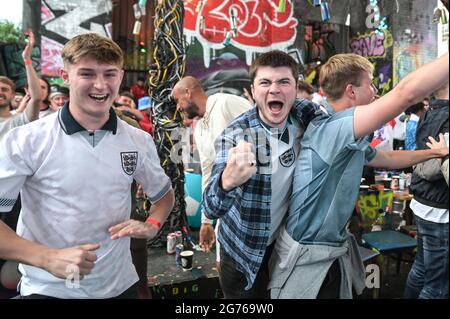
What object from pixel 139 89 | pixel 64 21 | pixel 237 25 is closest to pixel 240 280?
pixel 64 21

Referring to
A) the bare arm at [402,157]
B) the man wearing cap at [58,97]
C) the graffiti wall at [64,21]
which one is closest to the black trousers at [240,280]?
the bare arm at [402,157]

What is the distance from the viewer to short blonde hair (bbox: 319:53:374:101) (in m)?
1.07

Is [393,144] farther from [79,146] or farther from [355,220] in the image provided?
[79,146]

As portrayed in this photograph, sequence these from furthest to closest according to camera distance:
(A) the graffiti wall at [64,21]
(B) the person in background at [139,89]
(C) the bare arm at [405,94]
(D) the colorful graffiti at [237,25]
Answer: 1. (B) the person in background at [139,89]
2. (D) the colorful graffiti at [237,25]
3. (A) the graffiti wall at [64,21]
4. (C) the bare arm at [405,94]

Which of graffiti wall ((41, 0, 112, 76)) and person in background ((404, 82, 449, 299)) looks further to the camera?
graffiti wall ((41, 0, 112, 76))

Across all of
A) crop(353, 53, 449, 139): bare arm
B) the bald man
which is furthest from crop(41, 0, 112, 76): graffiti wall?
crop(353, 53, 449, 139): bare arm

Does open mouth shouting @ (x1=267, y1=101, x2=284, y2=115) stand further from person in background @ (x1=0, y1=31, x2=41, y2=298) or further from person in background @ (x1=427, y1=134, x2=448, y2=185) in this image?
person in background @ (x1=0, y1=31, x2=41, y2=298)

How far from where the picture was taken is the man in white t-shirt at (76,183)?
93 centimetres

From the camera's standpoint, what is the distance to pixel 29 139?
98 centimetres

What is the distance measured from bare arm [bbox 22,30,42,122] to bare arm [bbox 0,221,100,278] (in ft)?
2.30

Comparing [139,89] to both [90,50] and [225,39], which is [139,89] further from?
[90,50]

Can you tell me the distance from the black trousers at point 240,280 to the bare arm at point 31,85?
38.7 inches

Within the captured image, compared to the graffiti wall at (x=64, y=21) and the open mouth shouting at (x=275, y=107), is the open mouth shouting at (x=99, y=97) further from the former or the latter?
the graffiti wall at (x=64, y=21)

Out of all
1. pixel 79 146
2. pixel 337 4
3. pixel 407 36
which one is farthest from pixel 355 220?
pixel 79 146
